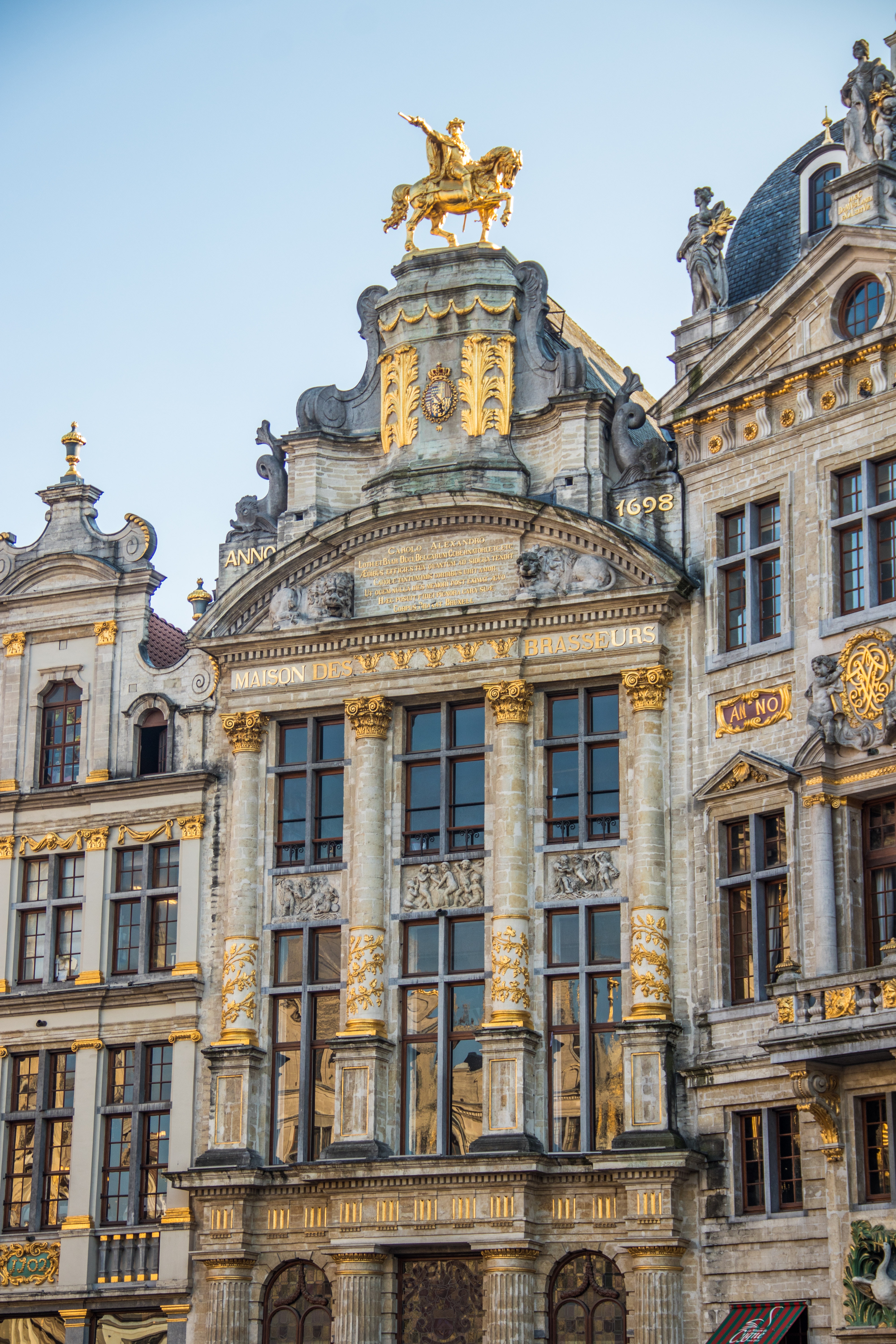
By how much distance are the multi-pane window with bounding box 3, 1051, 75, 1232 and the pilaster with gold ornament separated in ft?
27.5

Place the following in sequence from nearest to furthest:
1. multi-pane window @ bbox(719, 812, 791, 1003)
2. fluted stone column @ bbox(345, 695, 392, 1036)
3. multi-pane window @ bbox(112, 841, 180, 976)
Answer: multi-pane window @ bbox(719, 812, 791, 1003) < fluted stone column @ bbox(345, 695, 392, 1036) < multi-pane window @ bbox(112, 841, 180, 976)

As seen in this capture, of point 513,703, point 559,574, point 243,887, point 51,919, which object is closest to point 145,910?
point 51,919

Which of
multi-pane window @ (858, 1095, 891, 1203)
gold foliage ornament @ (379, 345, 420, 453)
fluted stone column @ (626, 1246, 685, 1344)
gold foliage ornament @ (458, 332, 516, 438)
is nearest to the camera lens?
multi-pane window @ (858, 1095, 891, 1203)

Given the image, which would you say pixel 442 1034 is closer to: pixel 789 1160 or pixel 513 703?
pixel 513 703

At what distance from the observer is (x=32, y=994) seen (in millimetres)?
39688

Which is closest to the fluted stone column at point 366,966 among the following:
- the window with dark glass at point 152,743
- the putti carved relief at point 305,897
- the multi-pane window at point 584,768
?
the putti carved relief at point 305,897

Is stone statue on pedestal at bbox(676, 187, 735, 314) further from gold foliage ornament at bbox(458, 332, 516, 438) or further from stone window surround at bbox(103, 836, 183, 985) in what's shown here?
stone window surround at bbox(103, 836, 183, 985)

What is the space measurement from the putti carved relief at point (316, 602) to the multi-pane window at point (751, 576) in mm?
6556

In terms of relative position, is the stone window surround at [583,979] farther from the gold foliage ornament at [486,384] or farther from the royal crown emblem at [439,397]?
the royal crown emblem at [439,397]

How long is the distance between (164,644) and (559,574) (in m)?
8.95

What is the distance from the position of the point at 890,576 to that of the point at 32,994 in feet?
54.4

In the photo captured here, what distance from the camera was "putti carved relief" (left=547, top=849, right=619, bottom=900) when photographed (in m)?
36.0

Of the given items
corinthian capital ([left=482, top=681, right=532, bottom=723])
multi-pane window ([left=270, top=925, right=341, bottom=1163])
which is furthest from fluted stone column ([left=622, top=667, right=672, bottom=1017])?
multi-pane window ([left=270, top=925, right=341, bottom=1163])

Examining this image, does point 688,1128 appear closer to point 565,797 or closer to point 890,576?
point 565,797
